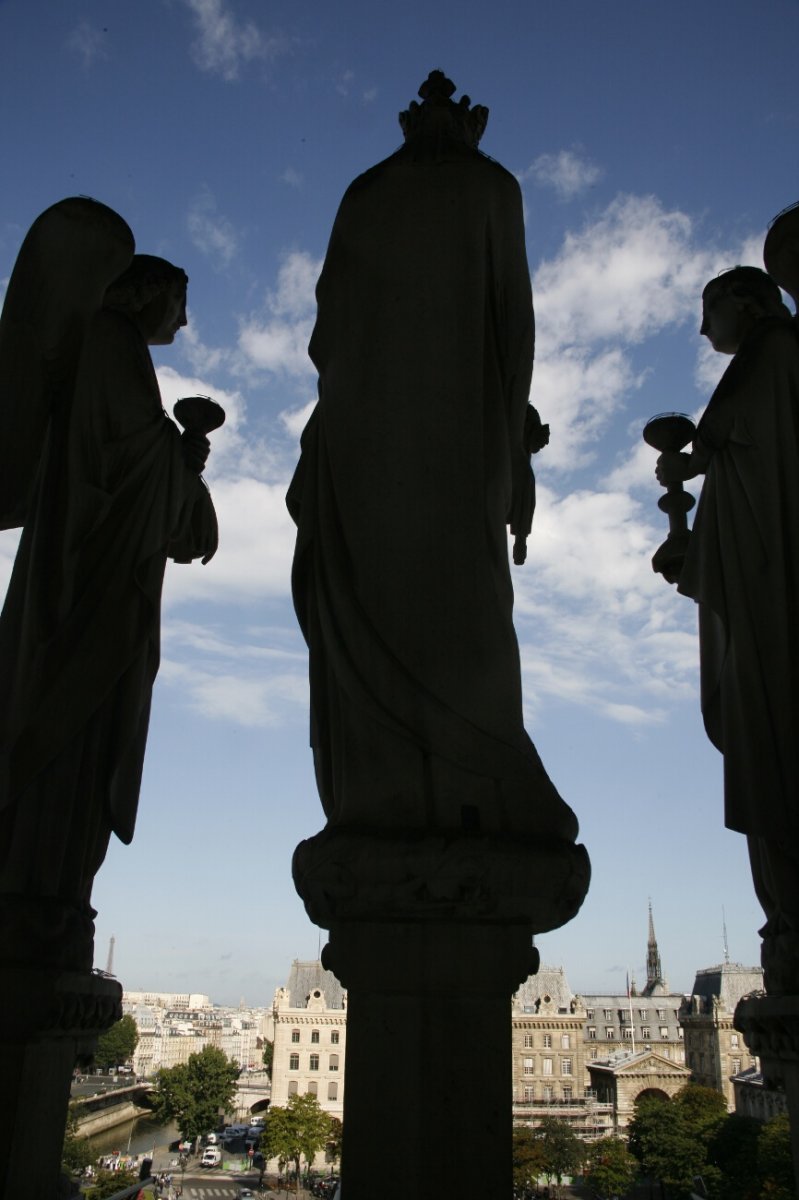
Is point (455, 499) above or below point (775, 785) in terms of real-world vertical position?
above

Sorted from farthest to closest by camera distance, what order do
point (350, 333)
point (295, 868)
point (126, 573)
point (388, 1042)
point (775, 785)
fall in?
point (126, 573), point (775, 785), point (350, 333), point (295, 868), point (388, 1042)

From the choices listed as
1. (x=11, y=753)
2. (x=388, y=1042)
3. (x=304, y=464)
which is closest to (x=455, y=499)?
(x=304, y=464)

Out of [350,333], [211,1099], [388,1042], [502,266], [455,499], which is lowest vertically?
[211,1099]

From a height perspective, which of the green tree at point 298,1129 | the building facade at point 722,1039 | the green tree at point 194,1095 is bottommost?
the green tree at point 194,1095

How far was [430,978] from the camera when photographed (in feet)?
11.2

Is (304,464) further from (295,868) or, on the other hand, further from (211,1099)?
(211,1099)

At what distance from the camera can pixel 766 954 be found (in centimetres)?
507

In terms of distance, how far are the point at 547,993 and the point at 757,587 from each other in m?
21.1

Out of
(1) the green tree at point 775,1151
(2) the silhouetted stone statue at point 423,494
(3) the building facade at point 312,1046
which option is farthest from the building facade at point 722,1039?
(2) the silhouetted stone statue at point 423,494

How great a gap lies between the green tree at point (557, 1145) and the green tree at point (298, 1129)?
742 centimetres

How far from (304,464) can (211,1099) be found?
64.4 metres

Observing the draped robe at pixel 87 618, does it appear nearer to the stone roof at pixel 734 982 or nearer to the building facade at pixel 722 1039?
the building facade at pixel 722 1039

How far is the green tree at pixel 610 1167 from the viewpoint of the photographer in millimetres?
22781

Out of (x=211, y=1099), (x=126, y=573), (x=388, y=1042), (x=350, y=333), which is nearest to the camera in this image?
(x=388, y=1042)
